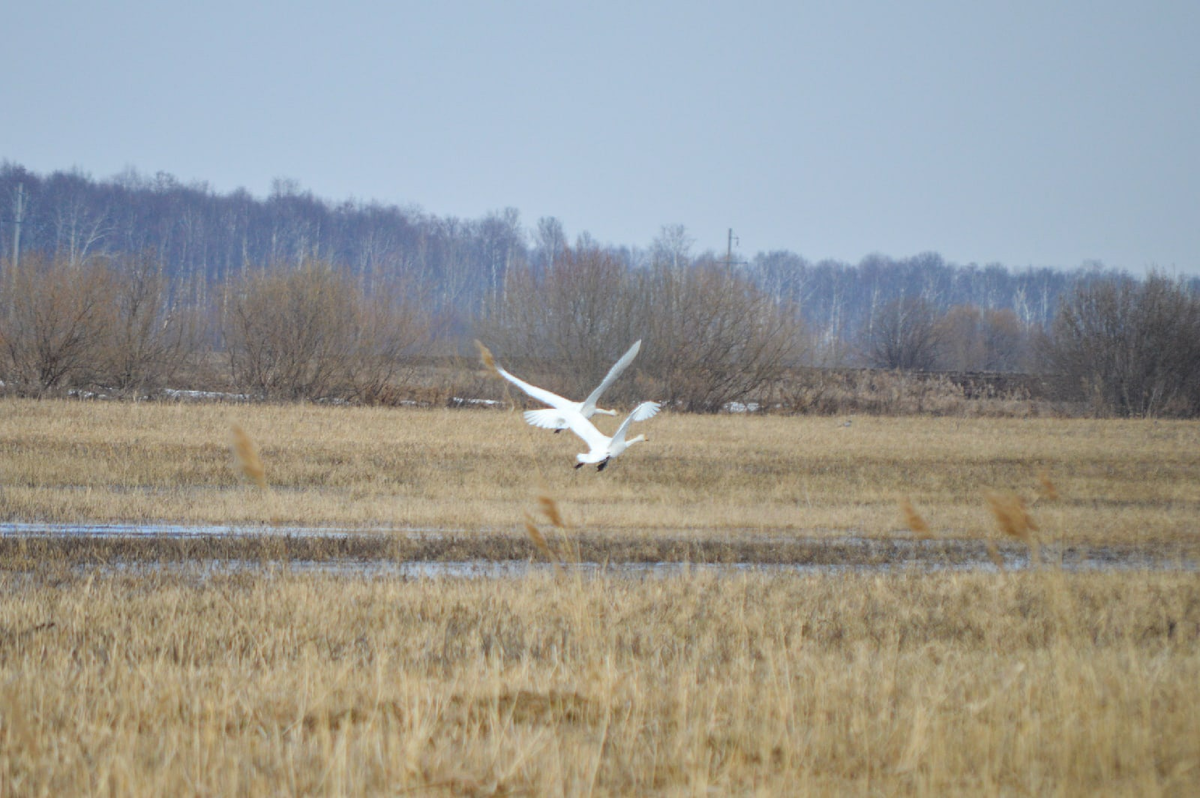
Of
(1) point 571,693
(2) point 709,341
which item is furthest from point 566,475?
(2) point 709,341

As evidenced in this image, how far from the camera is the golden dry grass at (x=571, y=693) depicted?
13.3 feet

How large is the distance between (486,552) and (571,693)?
19.8 ft

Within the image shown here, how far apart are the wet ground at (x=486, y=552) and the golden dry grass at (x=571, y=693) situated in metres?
1.61

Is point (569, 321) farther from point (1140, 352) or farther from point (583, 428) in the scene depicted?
point (583, 428)

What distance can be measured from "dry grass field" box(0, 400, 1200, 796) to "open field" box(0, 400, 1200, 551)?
159 millimetres

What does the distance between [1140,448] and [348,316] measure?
983 inches

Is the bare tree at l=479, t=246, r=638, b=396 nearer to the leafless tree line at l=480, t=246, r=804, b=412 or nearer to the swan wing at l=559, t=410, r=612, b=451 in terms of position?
the leafless tree line at l=480, t=246, r=804, b=412

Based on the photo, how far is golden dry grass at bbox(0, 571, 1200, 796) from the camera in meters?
4.07

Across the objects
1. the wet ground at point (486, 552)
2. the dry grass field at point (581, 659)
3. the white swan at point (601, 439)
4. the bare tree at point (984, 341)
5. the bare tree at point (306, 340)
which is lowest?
the wet ground at point (486, 552)

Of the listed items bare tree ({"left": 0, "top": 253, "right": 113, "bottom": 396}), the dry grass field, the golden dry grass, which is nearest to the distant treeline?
bare tree ({"left": 0, "top": 253, "right": 113, "bottom": 396})

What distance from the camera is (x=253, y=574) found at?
9.04m

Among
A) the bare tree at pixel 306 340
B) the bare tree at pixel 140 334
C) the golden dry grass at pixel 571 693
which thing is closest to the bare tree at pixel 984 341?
the bare tree at pixel 306 340

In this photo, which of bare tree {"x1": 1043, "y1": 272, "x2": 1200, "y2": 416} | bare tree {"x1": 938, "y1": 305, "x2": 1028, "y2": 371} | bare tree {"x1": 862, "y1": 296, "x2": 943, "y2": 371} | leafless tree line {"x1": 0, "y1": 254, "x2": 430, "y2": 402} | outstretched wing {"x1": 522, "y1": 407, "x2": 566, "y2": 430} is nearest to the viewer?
outstretched wing {"x1": 522, "y1": 407, "x2": 566, "y2": 430}

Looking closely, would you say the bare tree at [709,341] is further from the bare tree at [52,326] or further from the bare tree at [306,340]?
the bare tree at [52,326]
